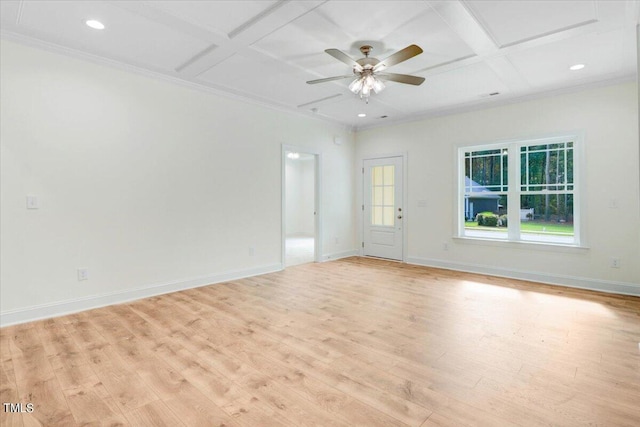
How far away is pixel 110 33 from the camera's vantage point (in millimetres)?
3039

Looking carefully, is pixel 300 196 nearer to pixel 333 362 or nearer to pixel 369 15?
pixel 369 15

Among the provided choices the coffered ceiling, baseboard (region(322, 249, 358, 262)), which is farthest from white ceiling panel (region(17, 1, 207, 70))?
baseboard (region(322, 249, 358, 262))

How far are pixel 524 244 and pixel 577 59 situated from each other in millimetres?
2574

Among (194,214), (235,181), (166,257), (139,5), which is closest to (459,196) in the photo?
(235,181)

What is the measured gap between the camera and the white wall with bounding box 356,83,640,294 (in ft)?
13.5

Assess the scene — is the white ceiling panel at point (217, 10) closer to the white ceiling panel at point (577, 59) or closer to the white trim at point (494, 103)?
the white ceiling panel at point (577, 59)

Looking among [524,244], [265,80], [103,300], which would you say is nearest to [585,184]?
Result: [524,244]

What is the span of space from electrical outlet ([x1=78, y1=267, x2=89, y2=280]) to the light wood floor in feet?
1.28

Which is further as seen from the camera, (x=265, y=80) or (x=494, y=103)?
(x=494, y=103)

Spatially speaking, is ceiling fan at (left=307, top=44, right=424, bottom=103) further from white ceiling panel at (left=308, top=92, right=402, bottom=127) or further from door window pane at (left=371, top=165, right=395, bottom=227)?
door window pane at (left=371, top=165, right=395, bottom=227)

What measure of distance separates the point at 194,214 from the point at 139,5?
2.52 metres

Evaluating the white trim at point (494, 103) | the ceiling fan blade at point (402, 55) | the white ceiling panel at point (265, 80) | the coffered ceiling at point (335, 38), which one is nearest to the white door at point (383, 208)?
the white trim at point (494, 103)

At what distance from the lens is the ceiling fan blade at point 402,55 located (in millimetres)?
2697

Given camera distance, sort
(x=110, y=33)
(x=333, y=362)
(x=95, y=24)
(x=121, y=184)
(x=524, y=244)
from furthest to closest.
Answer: (x=524, y=244) < (x=121, y=184) < (x=110, y=33) < (x=95, y=24) < (x=333, y=362)
